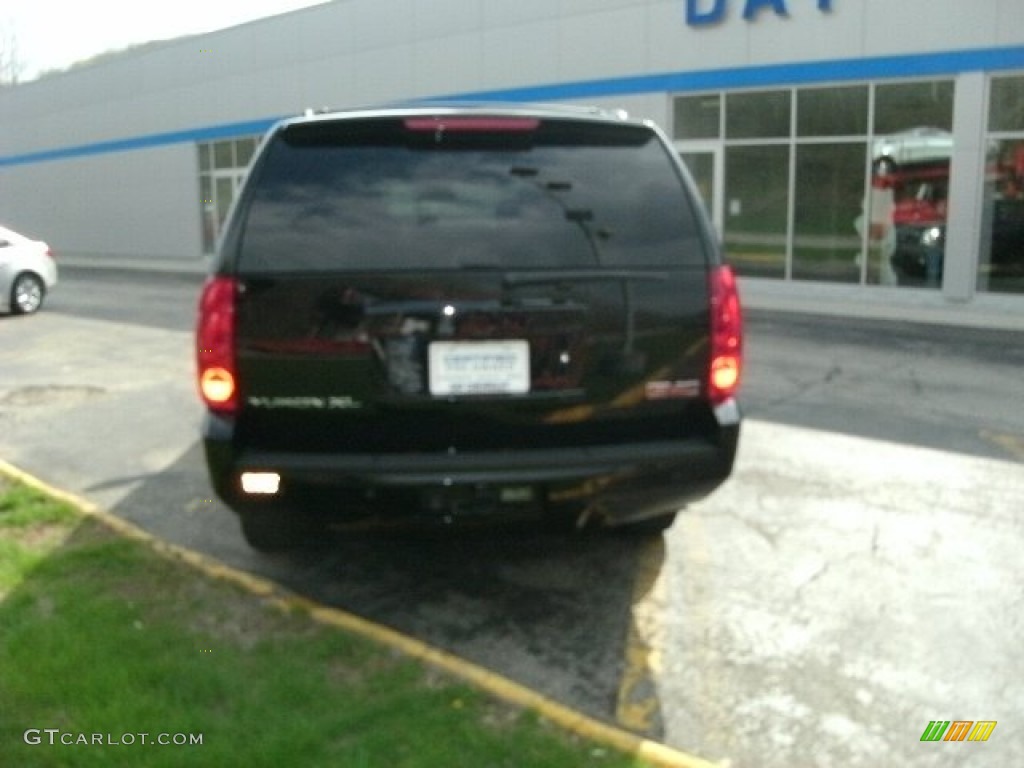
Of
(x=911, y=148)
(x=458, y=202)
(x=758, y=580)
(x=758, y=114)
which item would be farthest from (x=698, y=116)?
(x=458, y=202)

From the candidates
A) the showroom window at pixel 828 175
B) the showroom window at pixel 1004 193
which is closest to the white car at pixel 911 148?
the showroom window at pixel 828 175

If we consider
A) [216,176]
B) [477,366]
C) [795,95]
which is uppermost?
[795,95]

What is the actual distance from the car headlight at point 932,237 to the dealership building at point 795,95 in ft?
0.08

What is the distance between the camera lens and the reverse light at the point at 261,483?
11.8ft

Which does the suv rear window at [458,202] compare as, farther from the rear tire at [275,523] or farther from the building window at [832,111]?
the building window at [832,111]

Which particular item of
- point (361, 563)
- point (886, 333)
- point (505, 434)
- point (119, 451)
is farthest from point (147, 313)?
point (505, 434)

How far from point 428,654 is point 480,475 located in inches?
27.5

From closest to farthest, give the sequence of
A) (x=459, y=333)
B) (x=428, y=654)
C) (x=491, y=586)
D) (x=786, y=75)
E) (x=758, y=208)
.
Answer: (x=459, y=333)
(x=428, y=654)
(x=491, y=586)
(x=786, y=75)
(x=758, y=208)

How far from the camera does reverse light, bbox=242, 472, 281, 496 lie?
3.60 meters

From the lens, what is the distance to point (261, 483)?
361cm

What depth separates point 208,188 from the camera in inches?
1131

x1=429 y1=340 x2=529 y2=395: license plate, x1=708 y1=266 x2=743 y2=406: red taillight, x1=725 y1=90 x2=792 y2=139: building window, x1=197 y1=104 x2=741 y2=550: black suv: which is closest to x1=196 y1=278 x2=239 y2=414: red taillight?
x1=197 y1=104 x2=741 y2=550: black suv

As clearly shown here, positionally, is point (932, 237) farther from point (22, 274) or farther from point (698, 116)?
point (22, 274)
